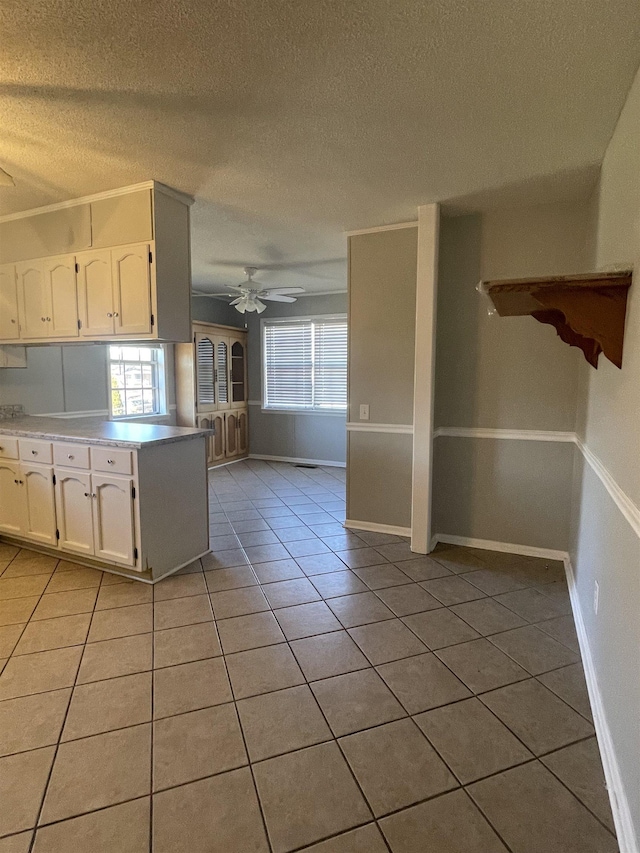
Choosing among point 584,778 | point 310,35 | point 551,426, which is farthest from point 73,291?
point 584,778

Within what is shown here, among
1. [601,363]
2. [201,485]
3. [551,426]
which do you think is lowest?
[201,485]

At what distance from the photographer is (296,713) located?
181 centimetres

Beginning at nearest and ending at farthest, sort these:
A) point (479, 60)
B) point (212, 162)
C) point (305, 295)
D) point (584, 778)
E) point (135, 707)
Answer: point (584, 778)
point (479, 60)
point (135, 707)
point (212, 162)
point (305, 295)

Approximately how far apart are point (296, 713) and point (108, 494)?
1.80 metres

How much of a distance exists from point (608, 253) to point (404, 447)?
1.92 metres

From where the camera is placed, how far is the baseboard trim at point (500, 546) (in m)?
3.26

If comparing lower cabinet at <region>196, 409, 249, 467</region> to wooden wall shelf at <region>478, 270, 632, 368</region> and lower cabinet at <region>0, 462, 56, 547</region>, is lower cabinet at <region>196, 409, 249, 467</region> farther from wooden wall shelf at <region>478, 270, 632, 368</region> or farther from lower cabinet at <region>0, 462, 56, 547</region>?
wooden wall shelf at <region>478, 270, 632, 368</region>

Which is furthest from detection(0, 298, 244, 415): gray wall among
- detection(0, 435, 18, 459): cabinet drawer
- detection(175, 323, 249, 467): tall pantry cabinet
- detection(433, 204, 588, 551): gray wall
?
detection(433, 204, 588, 551): gray wall

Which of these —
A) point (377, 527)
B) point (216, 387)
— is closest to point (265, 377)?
point (216, 387)

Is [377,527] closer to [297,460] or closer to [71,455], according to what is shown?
[71,455]

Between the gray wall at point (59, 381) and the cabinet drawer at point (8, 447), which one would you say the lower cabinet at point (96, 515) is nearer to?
the cabinet drawer at point (8, 447)

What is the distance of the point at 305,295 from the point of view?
21.1 feet

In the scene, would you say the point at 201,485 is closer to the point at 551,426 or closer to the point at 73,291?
the point at 73,291

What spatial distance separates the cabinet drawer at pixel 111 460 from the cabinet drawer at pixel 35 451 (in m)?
0.42
